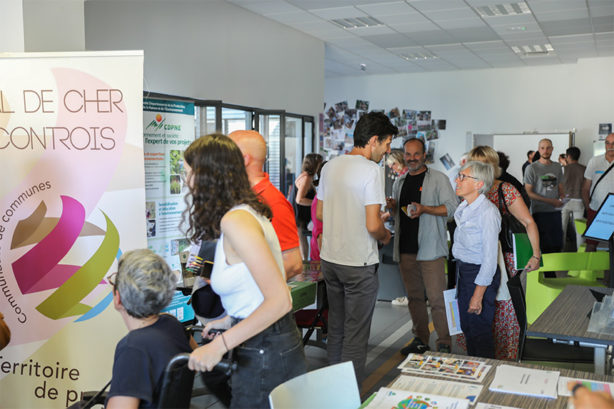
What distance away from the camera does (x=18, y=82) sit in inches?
119

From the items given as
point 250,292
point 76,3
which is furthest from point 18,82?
point 250,292

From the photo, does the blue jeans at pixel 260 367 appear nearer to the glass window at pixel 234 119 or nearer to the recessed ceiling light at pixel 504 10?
the glass window at pixel 234 119

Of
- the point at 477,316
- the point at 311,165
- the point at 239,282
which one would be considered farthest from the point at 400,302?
the point at 239,282

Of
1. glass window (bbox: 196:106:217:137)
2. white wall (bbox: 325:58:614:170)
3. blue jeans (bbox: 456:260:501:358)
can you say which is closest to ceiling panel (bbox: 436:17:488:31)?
glass window (bbox: 196:106:217:137)

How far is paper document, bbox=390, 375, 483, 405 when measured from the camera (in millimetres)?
1916

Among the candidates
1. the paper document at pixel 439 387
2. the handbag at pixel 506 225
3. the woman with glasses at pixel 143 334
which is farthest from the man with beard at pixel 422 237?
the woman with glasses at pixel 143 334

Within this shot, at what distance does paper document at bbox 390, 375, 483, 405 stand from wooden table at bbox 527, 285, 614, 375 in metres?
0.82

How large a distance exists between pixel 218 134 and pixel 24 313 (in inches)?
72.0

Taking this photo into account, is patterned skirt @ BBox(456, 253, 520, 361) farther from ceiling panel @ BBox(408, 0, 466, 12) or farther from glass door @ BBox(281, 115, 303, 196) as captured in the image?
glass door @ BBox(281, 115, 303, 196)

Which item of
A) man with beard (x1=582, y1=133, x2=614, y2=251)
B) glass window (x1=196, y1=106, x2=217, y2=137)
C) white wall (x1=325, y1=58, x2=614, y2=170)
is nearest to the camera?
glass window (x1=196, y1=106, x2=217, y2=137)

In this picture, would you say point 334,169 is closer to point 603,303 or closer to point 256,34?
point 603,303

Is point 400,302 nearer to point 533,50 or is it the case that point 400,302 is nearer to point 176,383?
point 176,383

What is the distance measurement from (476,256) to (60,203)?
2.33 m

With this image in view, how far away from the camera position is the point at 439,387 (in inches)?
77.9
